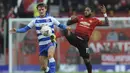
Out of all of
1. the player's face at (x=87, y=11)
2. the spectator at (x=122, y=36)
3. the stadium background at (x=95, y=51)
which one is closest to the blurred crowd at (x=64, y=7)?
the stadium background at (x=95, y=51)

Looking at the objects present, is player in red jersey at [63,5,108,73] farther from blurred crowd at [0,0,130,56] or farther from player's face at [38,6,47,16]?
blurred crowd at [0,0,130,56]

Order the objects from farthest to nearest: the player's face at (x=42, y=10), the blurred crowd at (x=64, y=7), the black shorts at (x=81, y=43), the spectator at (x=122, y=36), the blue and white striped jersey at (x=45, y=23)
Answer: the blurred crowd at (x=64, y=7)
the spectator at (x=122, y=36)
the black shorts at (x=81, y=43)
the blue and white striped jersey at (x=45, y=23)
the player's face at (x=42, y=10)

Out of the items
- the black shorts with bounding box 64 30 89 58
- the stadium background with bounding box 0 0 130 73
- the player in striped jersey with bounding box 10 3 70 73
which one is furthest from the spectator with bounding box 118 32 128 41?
the player in striped jersey with bounding box 10 3 70 73

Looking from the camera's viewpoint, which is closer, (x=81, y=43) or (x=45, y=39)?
(x=45, y=39)

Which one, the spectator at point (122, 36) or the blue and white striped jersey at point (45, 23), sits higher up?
the blue and white striped jersey at point (45, 23)

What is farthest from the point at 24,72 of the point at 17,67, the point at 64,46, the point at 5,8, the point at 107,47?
the point at 5,8

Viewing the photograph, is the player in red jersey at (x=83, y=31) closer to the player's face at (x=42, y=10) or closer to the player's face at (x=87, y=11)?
the player's face at (x=87, y=11)

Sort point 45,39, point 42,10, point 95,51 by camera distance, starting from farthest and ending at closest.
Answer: point 95,51 < point 45,39 < point 42,10

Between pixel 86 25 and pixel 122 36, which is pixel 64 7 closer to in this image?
pixel 122 36

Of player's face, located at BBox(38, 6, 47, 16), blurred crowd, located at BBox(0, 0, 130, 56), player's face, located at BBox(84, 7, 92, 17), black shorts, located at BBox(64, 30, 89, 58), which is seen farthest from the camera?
blurred crowd, located at BBox(0, 0, 130, 56)

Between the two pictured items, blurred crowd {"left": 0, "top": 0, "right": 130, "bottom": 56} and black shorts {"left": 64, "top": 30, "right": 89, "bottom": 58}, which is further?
blurred crowd {"left": 0, "top": 0, "right": 130, "bottom": 56}

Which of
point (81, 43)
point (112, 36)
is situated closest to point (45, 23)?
point (81, 43)

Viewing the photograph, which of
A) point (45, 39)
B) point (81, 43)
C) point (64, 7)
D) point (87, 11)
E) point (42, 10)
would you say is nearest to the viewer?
point (42, 10)

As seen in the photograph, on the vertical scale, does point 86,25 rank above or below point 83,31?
above
